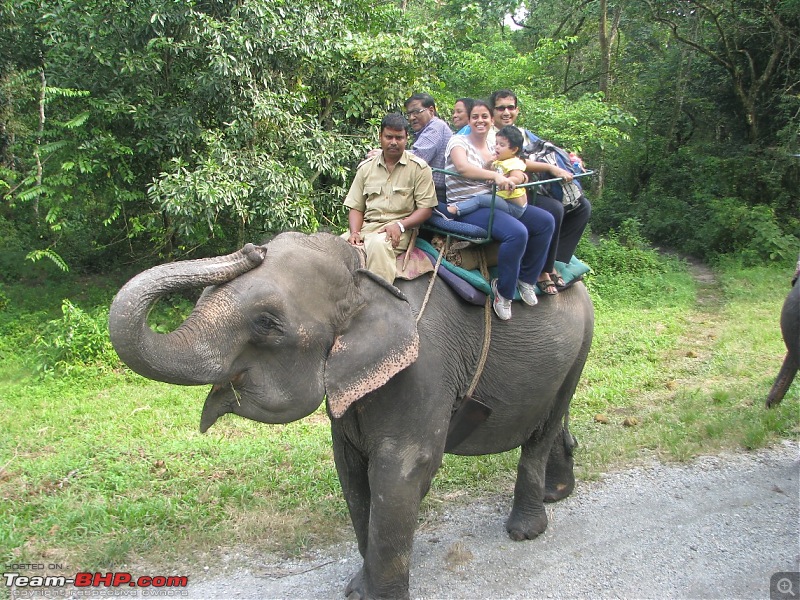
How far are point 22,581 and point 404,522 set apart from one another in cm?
200

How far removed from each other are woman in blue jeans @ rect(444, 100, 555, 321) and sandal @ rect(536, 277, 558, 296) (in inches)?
5.8

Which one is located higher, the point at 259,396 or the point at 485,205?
the point at 485,205

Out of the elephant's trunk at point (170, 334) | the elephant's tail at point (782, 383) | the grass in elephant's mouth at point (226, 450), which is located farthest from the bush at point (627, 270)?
the elephant's trunk at point (170, 334)

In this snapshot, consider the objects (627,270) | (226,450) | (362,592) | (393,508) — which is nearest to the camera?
(393,508)

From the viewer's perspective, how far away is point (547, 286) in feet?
12.5

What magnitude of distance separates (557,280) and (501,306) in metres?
0.61

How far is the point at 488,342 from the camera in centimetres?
345

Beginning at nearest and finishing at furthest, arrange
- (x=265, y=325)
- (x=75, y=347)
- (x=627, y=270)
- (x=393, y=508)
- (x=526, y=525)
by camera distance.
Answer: (x=265, y=325), (x=393, y=508), (x=526, y=525), (x=75, y=347), (x=627, y=270)

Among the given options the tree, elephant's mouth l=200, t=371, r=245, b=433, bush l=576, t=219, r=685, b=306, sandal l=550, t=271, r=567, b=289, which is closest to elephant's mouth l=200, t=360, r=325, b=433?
elephant's mouth l=200, t=371, r=245, b=433

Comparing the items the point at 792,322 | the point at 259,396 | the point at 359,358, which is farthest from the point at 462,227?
the point at 792,322

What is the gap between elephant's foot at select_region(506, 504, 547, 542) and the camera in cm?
406

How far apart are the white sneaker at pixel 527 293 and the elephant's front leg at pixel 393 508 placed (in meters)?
0.97

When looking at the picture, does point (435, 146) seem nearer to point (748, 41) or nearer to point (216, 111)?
point (216, 111)

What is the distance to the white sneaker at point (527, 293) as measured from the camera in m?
3.62
